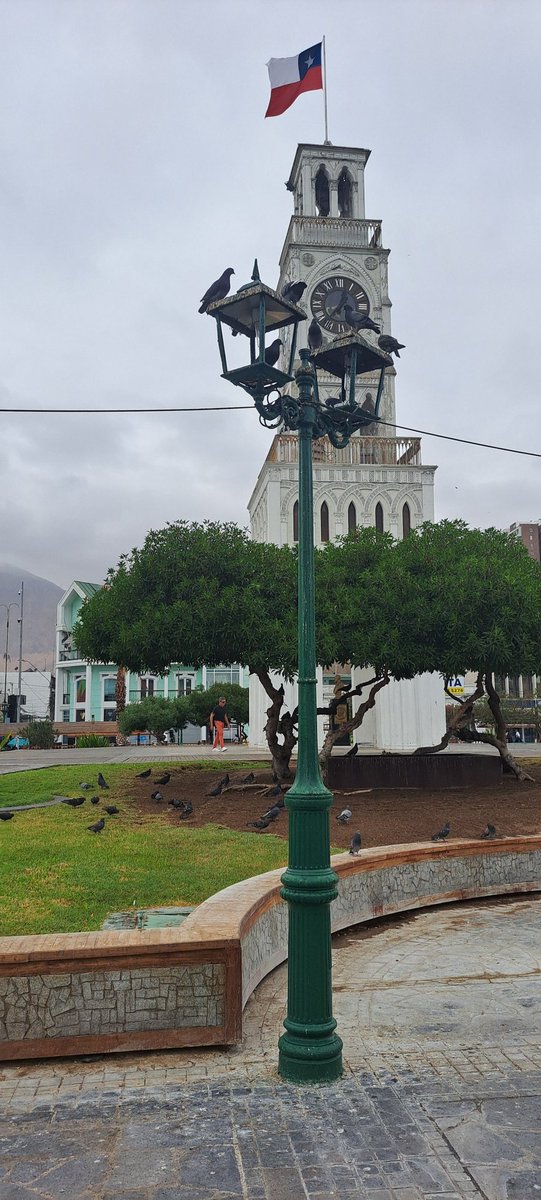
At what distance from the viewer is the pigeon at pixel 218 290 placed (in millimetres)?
6375

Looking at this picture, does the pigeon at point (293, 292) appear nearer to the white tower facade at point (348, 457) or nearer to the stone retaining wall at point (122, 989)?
the stone retaining wall at point (122, 989)

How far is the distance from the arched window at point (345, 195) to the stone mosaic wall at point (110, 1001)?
1631 inches

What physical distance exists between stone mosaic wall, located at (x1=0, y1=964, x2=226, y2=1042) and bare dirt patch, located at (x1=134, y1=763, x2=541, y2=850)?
5.14 meters

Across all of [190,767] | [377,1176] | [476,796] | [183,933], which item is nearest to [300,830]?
[183,933]

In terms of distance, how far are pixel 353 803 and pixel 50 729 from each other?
90.8 ft

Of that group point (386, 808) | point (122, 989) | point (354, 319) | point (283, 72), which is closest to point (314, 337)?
point (354, 319)

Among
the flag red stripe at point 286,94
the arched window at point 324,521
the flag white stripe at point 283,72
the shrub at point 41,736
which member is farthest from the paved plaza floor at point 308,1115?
the shrub at point 41,736

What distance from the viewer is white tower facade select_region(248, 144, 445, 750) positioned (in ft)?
107

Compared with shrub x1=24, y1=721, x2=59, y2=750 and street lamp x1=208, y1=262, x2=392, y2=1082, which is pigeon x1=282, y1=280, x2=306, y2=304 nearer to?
street lamp x1=208, y1=262, x2=392, y2=1082

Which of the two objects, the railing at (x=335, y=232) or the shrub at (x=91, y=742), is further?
the railing at (x=335, y=232)

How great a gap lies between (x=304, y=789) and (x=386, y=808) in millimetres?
8504

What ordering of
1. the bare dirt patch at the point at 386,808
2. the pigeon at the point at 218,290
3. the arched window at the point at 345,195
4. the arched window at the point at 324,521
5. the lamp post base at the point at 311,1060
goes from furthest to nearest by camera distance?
1. the arched window at the point at 345,195
2. the arched window at the point at 324,521
3. the bare dirt patch at the point at 386,808
4. the pigeon at the point at 218,290
5. the lamp post base at the point at 311,1060

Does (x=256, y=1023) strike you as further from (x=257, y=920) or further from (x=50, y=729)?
(x=50, y=729)

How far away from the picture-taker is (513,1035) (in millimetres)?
5355
